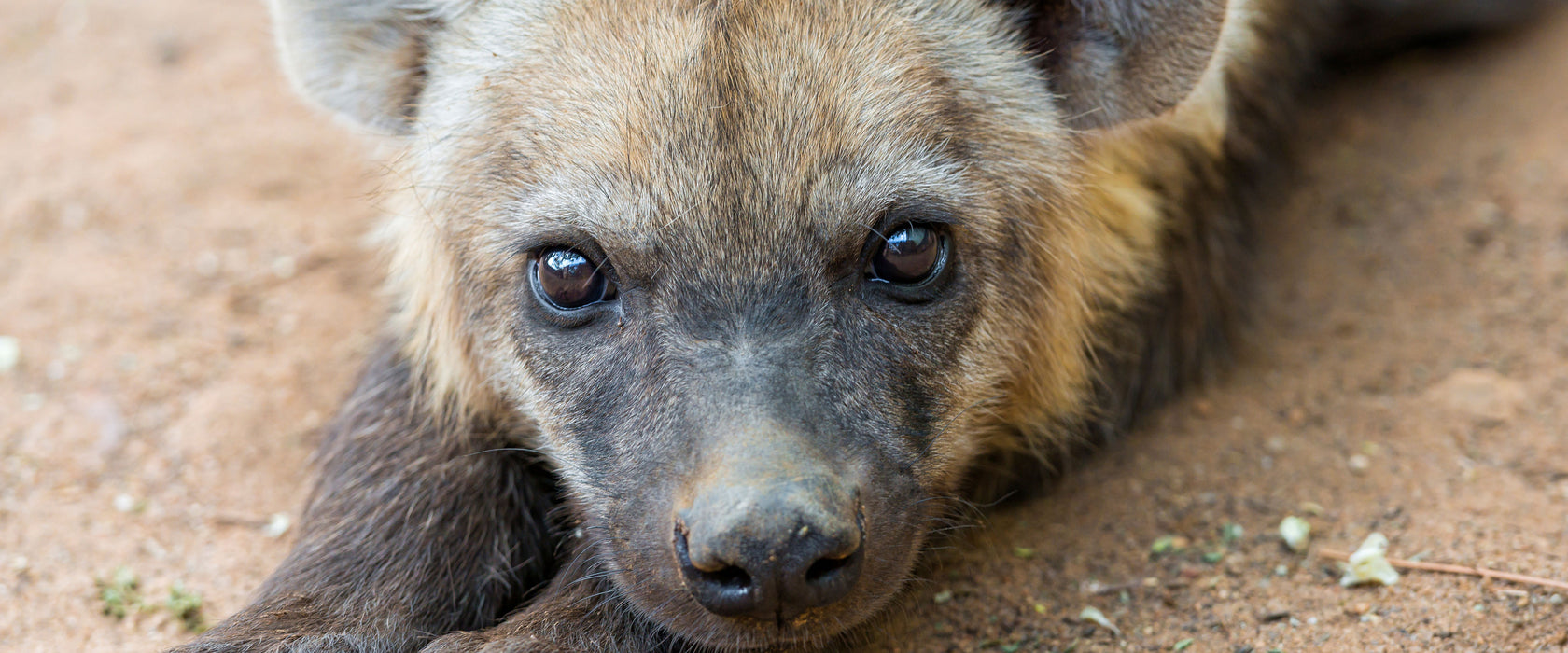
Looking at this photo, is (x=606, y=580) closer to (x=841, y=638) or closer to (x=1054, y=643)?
(x=841, y=638)

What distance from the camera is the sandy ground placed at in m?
2.54

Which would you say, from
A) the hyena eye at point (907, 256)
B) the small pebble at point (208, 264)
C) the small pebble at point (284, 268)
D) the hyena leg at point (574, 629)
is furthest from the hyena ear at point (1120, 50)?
the small pebble at point (208, 264)

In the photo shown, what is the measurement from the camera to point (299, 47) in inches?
109

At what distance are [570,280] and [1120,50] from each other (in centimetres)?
122

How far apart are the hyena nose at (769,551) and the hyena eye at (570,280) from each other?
550 mm

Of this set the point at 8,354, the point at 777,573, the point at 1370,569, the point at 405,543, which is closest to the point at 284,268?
the point at 8,354

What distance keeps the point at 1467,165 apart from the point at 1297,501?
2000 millimetres

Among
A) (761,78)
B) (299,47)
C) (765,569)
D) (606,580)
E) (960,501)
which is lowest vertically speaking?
(606,580)

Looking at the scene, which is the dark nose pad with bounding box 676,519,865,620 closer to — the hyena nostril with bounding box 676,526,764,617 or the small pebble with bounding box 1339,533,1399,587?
the hyena nostril with bounding box 676,526,764,617

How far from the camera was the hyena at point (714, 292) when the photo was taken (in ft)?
6.88

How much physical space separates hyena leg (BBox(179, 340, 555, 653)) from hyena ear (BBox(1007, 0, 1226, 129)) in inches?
56.4

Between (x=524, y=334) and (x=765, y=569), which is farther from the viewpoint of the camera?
(x=524, y=334)

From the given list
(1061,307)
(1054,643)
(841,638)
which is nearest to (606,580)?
(841,638)

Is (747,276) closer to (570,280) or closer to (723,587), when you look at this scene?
(570,280)
